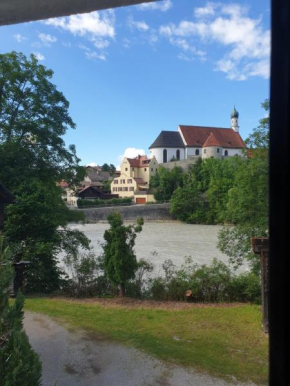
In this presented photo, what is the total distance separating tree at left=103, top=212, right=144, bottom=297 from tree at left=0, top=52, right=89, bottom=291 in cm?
190

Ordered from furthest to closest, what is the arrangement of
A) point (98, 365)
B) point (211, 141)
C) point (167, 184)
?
point (211, 141)
point (167, 184)
point (98, 365)

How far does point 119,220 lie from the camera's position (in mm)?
7312

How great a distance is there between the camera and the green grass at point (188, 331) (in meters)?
4.08

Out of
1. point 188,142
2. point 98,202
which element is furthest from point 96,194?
point 188,142

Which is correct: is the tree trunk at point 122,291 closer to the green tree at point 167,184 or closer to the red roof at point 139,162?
the green tree at point 167,184

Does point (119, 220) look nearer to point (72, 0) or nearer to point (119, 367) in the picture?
point (119, 367)

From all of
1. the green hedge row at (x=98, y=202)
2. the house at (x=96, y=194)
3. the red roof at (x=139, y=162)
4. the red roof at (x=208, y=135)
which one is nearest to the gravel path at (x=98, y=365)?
the green hedge row at (x=98, y=202)

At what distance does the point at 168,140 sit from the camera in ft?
176

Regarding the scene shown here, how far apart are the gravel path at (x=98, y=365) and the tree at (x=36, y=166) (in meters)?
3.55

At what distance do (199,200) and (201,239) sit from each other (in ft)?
35.3

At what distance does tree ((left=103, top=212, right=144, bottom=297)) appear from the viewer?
A: 23.4ft

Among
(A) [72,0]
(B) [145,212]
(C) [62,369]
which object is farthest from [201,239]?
(A) [72,0]

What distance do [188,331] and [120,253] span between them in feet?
7.89

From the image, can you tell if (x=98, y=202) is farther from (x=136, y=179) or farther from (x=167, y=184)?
(x=136, y=179)
